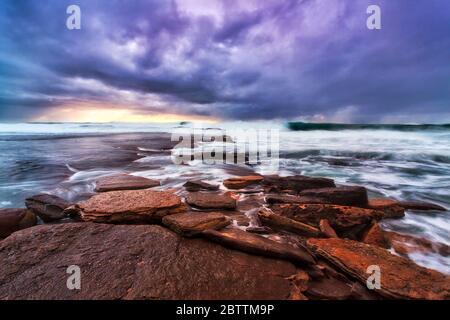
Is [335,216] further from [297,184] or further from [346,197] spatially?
[297,184]

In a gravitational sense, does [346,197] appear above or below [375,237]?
above

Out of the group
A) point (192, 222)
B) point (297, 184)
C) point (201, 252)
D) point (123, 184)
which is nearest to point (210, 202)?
point (192, 222)

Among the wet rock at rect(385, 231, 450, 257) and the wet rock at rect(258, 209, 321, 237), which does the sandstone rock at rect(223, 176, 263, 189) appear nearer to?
the wet rock at rect(258, 209, 321, 237)

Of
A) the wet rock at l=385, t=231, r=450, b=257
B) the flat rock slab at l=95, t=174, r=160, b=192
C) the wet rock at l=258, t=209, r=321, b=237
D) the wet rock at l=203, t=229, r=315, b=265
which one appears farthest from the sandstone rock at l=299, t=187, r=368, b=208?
the flat rock slab at l=95, t=174, r=160, b=192

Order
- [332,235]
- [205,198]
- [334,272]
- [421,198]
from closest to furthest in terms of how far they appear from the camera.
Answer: [334,272] < [332,235] < [205,198] < [421,198]

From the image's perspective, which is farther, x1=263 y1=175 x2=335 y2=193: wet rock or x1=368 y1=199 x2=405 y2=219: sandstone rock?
x1=263 y1=175 x2=335 y2=193: wet rock

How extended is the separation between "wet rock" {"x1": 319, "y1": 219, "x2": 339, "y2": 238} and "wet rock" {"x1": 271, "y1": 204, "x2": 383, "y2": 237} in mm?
58

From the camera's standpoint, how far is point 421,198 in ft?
17.0

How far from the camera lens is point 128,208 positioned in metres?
2.99

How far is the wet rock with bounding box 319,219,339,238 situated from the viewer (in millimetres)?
Result: 2863

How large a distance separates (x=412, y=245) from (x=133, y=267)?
128 inches
